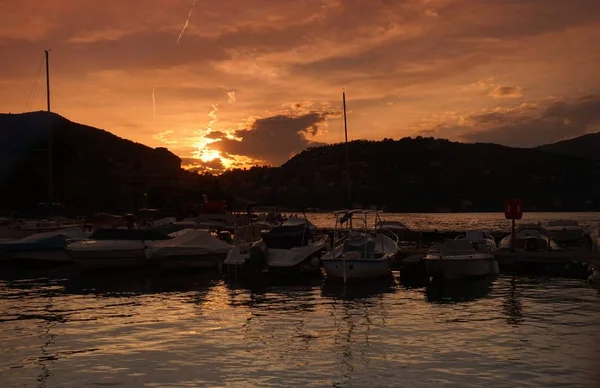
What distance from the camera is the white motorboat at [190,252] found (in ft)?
132

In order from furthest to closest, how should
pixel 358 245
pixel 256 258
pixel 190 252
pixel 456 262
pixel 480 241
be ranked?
pixel 480 241, pixel 190 252, pixel 256 258, pixel 358 245, pixel 456 262

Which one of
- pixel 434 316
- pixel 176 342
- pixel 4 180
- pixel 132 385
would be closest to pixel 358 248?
pixel 434 316

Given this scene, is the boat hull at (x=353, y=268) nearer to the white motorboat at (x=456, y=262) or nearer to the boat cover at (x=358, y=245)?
the boat cover at (x=358, y=245)

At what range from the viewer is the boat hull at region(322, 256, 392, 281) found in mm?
33312

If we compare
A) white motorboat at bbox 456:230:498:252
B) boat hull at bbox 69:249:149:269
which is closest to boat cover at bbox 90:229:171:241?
boat hull at bbox 69:249:149:269

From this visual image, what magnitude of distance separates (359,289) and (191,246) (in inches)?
528

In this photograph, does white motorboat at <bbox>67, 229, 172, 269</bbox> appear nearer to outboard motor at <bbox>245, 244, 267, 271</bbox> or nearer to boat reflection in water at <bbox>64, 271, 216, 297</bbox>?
boat reflection in water at <bbox>64, 271, 216, 297</bbox>

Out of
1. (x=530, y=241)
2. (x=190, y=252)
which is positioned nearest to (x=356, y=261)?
(x=190, y=252)

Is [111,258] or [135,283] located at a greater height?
[111,258]

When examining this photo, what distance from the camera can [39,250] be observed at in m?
46.0

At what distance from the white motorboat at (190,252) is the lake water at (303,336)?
6.48 metres

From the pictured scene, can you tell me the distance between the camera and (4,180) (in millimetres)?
111188

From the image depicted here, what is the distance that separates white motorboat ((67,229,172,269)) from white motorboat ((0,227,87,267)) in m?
4.59

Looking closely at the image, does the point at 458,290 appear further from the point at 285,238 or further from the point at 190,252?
the point at 190,252
